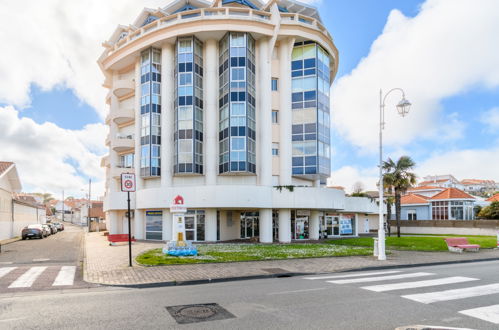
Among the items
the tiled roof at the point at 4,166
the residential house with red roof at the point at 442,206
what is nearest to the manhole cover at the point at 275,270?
the tiled roof at the point at 4,166

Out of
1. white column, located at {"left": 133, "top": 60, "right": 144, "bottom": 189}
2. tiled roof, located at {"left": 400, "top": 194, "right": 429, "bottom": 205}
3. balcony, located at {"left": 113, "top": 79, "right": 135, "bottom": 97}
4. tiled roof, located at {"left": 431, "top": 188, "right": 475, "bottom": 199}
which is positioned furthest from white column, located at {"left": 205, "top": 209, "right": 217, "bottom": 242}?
tiled roof, located at {"left": 400, "top": 194, "right": 429, "bottom": 205}

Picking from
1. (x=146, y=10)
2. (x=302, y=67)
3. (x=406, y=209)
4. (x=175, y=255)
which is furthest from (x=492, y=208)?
(x=146, y=10)

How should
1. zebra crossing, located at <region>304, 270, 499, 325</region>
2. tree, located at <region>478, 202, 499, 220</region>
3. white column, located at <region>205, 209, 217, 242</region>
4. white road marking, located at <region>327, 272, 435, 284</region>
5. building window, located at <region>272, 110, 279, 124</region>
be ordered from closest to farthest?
1. zebra crossing, located at <region>304, 270, 499, 325</region>
2. white road marking, located at <region>327, 272, 435, 284</region>
3. white column, located at <region>205, 209, 217, 242</region>
4. building window, located at <region>272, 110, 279, 124</region>
5. tree, located at <region>478, 202, 499, 220</region>

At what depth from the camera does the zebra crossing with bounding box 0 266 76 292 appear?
31.7ft

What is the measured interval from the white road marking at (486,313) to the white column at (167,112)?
2415 cm

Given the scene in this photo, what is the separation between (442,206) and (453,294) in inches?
1837

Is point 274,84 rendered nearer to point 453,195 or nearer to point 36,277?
point 36,277

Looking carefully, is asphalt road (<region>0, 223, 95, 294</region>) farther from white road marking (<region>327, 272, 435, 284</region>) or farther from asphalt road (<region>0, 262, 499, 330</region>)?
white road marking (<region>327, 272, 435, 284</region>)

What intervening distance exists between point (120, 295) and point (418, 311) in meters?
6.88

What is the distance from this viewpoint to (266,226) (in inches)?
1043

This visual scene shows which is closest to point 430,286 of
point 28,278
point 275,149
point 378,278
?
point 378,278

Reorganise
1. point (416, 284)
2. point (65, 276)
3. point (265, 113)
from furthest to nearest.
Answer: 1. point (265, 113)
2. point (65, 276)
3. point (416, 284)

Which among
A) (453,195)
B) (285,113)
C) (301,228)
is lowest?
(301,228)

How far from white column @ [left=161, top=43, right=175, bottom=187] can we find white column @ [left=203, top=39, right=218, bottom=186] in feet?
9.94
